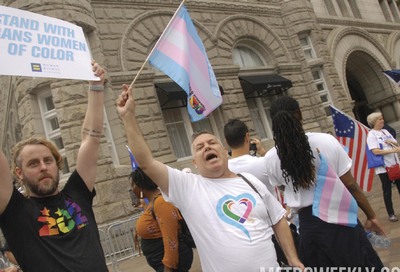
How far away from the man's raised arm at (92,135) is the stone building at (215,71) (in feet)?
21.8

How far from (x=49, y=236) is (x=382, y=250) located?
418 cm

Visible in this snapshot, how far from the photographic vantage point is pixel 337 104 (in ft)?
55.9

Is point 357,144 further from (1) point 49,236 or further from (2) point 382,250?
(1) point 49,236

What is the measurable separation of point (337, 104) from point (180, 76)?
48.0ft

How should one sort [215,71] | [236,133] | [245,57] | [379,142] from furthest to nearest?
1. [245,57]
2. [215,71]
3. [379,142]
4. [236,133]

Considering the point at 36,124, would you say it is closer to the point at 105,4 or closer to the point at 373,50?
the point at 105,4

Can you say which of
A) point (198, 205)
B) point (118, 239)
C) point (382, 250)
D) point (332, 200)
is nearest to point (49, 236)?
point (198, 205)

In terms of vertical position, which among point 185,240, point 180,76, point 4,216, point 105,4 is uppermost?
point 105,4

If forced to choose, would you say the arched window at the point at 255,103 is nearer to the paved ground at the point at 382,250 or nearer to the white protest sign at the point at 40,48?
the paved ground at the point at 382,250

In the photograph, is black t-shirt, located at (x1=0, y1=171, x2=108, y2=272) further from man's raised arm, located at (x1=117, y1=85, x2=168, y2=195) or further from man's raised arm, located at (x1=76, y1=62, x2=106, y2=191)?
man's raised arm, located at (x1=117, y1=85, x2=168, y2=195)

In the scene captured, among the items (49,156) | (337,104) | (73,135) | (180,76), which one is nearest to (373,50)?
(337,104)

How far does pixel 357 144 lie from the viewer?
5285mm

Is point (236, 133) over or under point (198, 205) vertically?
over

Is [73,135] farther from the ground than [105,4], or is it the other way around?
[105,4]
